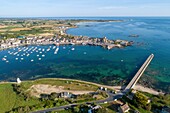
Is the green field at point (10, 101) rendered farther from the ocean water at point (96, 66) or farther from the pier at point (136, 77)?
the pier at point (136, 77)

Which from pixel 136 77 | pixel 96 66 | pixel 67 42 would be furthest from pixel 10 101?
pixel 67 42

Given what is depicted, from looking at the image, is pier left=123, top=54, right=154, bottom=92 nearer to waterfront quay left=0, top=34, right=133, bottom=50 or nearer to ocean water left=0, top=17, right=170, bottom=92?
ocean water left=0, top=17, right=170, bottom=92

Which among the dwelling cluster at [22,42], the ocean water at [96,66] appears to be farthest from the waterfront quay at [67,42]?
the ocean water at [96,66]

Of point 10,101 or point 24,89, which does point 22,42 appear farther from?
point 10,101

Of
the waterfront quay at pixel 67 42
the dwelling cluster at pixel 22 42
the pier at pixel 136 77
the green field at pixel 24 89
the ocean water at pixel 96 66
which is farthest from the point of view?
the dwelling cluster at pixel 22 42

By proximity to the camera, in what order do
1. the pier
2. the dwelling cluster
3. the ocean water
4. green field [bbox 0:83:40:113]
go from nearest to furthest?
green field [bbox 0:83:40:113] < the pier < the ocean water < the dwelling cluster

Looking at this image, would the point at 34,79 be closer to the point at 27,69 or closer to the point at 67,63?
the point at 27,69

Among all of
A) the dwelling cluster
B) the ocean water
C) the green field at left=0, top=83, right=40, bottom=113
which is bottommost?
the green field at left=0, top=83, right=40, bottom=113

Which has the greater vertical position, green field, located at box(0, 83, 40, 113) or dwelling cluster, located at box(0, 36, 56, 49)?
dwelling cluster, located at box(0, 36, 56, 49)

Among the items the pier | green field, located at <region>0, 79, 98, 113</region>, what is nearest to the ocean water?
the pier

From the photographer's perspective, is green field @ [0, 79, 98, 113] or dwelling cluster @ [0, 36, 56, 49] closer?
green field @ [0, 79, 98, 113]

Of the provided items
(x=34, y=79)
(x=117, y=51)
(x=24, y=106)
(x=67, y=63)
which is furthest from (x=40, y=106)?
(x=117, y=51)
